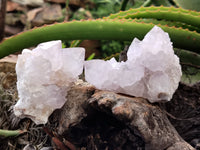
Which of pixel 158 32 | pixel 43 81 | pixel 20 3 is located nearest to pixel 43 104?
pixel 43 81

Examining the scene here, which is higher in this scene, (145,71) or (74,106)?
(145,71)

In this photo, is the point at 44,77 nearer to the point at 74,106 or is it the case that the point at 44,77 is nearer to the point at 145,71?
the point at 74,106

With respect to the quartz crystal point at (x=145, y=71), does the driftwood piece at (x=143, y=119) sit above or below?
below

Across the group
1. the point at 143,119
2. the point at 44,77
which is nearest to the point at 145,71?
the point at 143,119

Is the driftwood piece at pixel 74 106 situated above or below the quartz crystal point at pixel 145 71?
below
